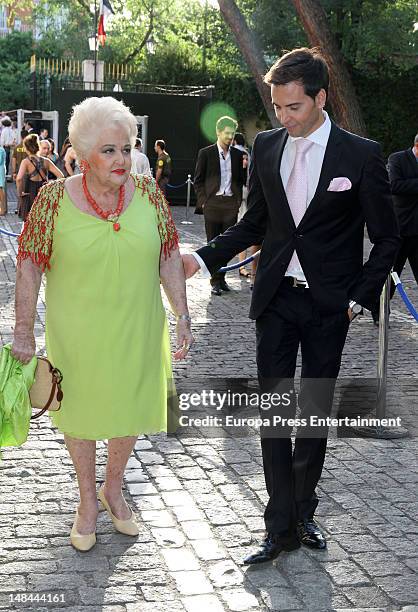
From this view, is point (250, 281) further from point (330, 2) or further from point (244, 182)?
point (330, 2)

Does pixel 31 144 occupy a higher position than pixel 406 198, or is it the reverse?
pixel 406 198

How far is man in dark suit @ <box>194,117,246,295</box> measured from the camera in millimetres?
13258

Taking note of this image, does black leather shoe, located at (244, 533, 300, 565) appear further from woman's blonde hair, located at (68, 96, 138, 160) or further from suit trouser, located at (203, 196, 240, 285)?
suit trouser, located at (203, 196, 240, 285)

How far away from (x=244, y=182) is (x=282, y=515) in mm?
9265

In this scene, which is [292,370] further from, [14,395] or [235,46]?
[235,46]

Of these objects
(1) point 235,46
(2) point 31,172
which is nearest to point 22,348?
(2) point 31,172

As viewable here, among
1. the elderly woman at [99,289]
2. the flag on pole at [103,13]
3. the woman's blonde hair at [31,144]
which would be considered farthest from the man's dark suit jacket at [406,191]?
the flag on pole at [103,13]

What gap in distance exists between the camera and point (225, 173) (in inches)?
525

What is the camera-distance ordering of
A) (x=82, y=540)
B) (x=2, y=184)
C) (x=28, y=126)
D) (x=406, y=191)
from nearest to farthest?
(x=82, y=540), (x=406, y=191), (x=2, y=184), (x=28, y=126)

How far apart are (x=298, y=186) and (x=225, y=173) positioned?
885cm

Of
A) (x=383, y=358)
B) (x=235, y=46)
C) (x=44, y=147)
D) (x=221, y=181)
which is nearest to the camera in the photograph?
(x=383, y=358)

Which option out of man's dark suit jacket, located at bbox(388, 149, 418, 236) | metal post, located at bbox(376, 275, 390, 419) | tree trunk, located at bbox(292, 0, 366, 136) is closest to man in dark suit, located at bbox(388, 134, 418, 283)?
man's dark suit jacket, located at bbox(388, 149, 418, 236)

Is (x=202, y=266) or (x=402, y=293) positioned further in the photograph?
(x=402, y=293)

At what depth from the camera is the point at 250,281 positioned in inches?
553
